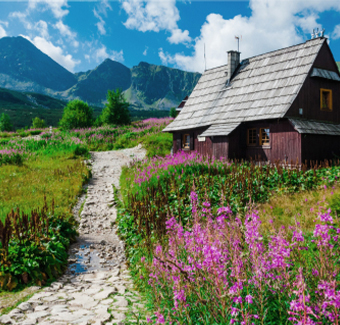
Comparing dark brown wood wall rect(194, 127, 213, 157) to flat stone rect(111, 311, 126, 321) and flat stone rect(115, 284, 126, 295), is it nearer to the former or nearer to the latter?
flat stone rect(115, 284, 126, 295)

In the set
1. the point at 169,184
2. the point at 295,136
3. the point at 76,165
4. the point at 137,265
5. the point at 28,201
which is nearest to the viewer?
the point at 137,265

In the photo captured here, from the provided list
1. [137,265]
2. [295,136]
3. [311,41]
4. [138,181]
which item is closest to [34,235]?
[137,265]

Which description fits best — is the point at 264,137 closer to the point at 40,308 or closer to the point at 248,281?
the point at 248,281

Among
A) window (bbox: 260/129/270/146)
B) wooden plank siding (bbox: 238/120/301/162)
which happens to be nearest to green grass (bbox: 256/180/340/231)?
wooden plank siding (bbox: 238/120/301/162)

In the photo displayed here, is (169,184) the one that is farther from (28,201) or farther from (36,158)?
(36,158)

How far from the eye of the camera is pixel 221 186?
10453mm

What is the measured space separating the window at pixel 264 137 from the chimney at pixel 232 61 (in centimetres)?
571

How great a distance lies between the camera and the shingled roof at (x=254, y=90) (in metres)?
16.4

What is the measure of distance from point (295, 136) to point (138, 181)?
28.6 feet

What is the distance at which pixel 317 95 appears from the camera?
1702 cm

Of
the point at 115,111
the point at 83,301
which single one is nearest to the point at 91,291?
the point at 83,301

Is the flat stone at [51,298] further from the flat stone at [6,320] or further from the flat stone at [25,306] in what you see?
the flat stone at [6,320]

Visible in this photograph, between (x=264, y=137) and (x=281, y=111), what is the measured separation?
1943 millimetres

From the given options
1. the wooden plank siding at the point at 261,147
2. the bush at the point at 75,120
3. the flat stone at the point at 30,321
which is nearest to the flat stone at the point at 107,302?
the flat stone at the point at 30,321
